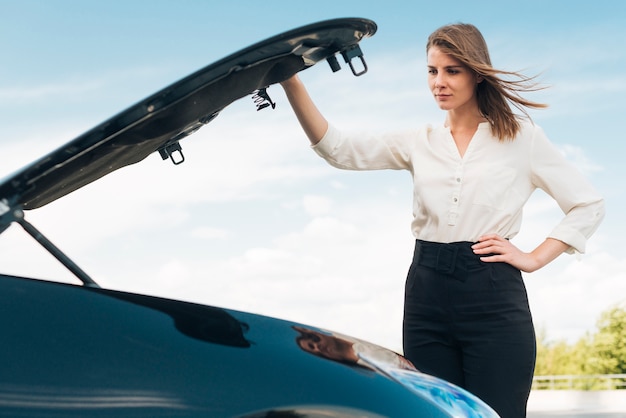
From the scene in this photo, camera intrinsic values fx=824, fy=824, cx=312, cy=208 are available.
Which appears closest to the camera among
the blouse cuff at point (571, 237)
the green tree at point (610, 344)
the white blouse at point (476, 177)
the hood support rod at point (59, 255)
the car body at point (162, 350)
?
the car body at point (162, 350)

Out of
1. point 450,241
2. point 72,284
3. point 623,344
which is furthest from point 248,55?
point 623,344

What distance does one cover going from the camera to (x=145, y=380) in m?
1.39

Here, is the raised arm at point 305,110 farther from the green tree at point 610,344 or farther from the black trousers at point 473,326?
the green tree at point 610,344

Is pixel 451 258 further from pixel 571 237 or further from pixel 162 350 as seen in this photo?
pixel 162 350

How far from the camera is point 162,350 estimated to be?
142cm

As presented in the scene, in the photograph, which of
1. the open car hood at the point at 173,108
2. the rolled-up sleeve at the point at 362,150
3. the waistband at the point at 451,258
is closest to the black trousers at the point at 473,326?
the waistband at the point at 451,258

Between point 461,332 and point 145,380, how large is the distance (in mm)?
1592

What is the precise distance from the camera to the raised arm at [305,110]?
292cm

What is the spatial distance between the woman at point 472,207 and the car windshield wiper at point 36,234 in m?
1.38

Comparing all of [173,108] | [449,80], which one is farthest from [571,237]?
[173,108]

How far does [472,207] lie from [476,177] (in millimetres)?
114

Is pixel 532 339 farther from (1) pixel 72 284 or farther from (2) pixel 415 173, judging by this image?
(1) pixel 72 284

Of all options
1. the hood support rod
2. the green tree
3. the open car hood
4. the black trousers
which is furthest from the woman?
the green tree

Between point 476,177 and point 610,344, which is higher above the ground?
point 476,177
